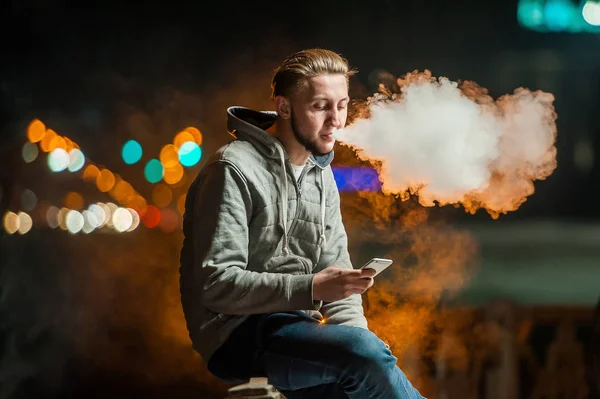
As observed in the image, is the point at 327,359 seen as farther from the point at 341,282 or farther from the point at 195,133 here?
the point at 195,133

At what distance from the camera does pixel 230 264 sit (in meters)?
1.52

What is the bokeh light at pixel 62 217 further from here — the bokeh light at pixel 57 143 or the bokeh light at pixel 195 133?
the bokeh light at pixel 195 133

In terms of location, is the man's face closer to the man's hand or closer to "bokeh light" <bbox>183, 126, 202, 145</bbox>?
the man's hand

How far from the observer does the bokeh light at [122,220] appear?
15.1 ft

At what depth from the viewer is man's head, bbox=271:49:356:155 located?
5.44 ft

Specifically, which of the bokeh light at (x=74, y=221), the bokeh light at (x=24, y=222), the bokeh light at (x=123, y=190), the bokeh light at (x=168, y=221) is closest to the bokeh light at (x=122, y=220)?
the bokeh light at (x=123, y=190)

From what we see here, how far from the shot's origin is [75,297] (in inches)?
141

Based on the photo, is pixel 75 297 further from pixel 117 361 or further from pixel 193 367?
pixel 193 367

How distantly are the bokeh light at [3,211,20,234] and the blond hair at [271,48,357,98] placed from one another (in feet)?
6.96

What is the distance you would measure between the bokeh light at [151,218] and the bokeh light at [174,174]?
264 mm

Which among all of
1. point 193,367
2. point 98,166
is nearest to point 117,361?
point 193,367

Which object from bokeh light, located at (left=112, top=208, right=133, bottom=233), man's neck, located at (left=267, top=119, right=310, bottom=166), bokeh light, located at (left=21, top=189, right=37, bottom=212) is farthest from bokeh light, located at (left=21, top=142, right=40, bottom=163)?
man's neck, located at (left=267, top=119, right=310, bottom=166)

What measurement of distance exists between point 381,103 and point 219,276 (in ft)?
2.71

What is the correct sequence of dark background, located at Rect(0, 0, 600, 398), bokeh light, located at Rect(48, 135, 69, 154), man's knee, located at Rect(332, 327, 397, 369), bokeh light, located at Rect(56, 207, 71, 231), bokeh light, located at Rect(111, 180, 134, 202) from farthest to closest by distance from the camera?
bokeh light, located at Rect(111, 180, 134, 202) → bokeh light, located at Rect(56, 207, 71, 231) → bokeh light, located at Rect(48, 135, 69, 154) → dark background, located at Rect(0, 0, 600, 398) → man's knee, located at Rect(332, 327, 397, 369)
